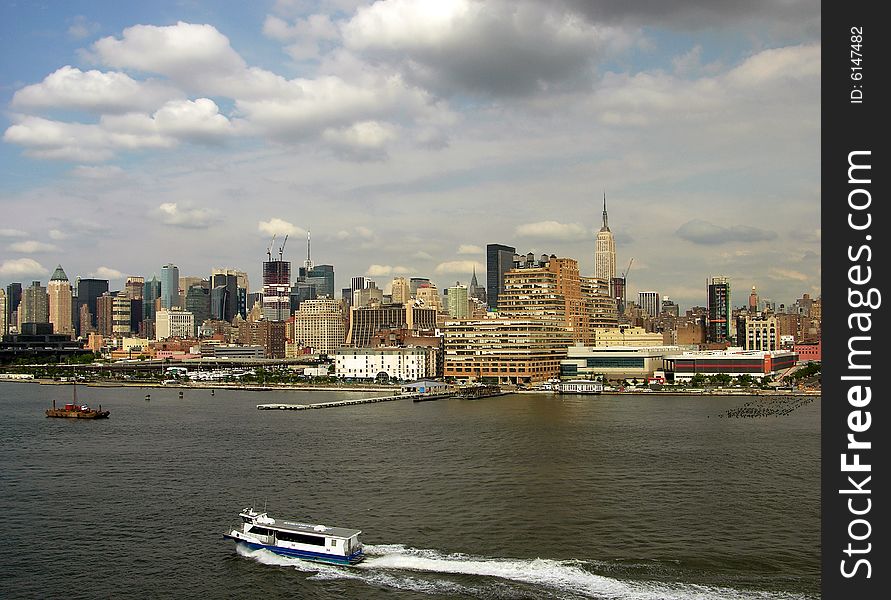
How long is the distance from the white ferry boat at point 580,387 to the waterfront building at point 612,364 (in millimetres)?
9923

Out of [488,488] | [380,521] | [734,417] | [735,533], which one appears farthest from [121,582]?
[734,417]

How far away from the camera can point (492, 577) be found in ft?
74.1

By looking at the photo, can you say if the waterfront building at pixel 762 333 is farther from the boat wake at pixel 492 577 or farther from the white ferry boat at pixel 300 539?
the white ferry boat at pixel 300 539

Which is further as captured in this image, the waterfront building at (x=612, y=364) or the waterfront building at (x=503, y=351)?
the waterfront building at (x=612, y=364)

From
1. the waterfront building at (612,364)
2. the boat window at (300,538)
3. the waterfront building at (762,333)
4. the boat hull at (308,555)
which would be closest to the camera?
the boat hull at (308,555)

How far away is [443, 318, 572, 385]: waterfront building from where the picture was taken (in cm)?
10531

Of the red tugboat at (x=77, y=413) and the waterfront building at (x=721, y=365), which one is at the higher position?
the waterfront building at (x=721, y=365)

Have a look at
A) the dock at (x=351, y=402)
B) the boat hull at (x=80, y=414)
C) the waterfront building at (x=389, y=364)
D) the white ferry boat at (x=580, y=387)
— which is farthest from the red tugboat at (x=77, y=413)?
the waterfront building at (x=389, y=364)

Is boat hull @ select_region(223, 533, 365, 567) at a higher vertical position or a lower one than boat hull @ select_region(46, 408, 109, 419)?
higher

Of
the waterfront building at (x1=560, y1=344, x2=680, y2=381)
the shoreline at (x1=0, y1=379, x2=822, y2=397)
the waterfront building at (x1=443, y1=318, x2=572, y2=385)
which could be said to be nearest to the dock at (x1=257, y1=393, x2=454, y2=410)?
the shoreline at (x1=0, y1=379, x2=822, y2=397)

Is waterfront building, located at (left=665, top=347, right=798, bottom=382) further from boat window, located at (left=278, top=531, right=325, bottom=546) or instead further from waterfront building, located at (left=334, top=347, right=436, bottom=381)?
boat window, located at (left=278, top=531, right=325, bottom=546)

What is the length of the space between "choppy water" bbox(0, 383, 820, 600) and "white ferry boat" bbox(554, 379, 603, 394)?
35.9 metres

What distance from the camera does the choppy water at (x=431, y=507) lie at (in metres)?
22.7

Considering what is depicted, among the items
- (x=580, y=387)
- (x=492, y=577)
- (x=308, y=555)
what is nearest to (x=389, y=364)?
(x=580, y=387)
